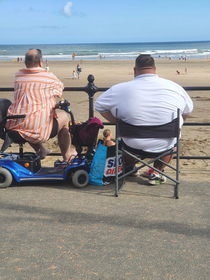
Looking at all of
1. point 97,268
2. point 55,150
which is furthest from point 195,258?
point 55,150

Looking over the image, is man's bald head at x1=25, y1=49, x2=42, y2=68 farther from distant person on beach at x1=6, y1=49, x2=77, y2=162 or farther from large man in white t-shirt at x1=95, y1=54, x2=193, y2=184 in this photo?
large man in white t-shirt at x1=95, y1=54, x2=193, y2=184

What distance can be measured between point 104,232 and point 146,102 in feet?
4.42

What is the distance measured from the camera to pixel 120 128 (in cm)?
332

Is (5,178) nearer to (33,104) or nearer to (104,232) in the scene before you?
(33,104)

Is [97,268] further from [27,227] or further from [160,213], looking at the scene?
[160,213]

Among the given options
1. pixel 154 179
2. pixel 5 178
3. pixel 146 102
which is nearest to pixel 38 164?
pixel 5 178

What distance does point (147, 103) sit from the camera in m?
3.28

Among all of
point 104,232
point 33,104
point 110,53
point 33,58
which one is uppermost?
point 110,53

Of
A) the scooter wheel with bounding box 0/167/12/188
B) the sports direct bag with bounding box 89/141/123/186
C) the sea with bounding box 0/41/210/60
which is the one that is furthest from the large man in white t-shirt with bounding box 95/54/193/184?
the sea with bounding box 0/41/210/60

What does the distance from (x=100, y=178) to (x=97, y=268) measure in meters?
1.57

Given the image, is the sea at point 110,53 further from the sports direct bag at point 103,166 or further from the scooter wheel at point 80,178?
the scooter wheel at point 80,178

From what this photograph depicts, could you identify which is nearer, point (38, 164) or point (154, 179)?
point (154, 179)

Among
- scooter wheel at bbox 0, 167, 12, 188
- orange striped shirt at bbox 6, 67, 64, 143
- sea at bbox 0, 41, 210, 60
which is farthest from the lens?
sea at bbox 0, 41, 210, 60

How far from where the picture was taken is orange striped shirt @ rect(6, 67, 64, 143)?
11.4 ft
